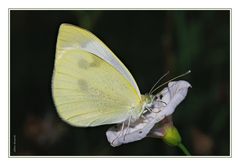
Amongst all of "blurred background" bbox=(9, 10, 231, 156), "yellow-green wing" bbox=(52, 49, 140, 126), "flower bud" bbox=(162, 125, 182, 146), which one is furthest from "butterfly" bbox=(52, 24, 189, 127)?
"blurred background" bbox=(9, 10, 231, 156)

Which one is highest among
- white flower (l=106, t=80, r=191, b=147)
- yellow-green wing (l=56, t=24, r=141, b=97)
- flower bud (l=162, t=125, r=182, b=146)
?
yellow-green wing (l=56, t=24, r=141, b=97)

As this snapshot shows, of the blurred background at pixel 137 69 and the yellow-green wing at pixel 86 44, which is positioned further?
the blurred background at pixel 137 69

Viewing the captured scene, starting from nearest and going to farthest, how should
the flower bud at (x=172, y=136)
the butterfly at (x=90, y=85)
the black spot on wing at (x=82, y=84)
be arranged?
1. the flower bud at (x=172, y=136)
2. the butterfly at (x=90, y=85)
3. the black spot on wing at (x=82, y=84)

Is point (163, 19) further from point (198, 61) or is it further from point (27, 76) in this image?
point (27, 76)

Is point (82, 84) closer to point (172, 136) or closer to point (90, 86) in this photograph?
point (90, 86)

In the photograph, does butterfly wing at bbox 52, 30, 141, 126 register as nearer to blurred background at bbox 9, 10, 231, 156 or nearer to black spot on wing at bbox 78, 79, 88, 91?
black spot on wing at bbox 78, 79, 88, 91

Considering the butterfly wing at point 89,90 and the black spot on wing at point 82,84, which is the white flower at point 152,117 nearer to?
the butterfly wing at point 89,90

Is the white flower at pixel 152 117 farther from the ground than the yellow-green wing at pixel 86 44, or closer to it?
closer to it

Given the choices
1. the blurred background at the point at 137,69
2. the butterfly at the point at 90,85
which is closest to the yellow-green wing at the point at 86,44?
the butterfly at the point at 90,85

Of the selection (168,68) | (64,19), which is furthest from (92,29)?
(168,68)
